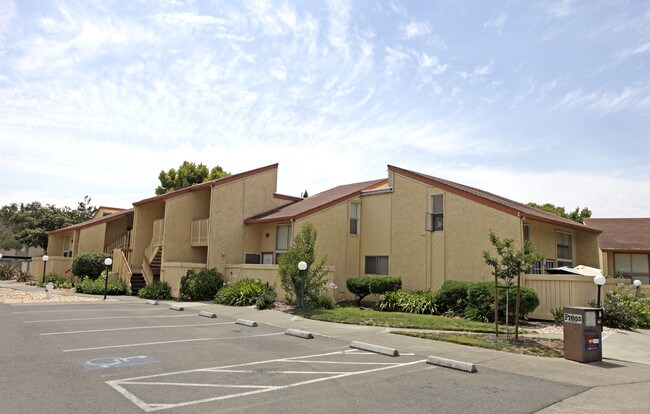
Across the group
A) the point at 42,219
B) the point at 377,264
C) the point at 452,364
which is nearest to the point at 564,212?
the point at 377,264

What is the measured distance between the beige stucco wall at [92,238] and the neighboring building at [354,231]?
592 centimetres

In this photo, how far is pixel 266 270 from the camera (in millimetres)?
22031

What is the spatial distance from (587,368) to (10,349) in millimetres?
12092

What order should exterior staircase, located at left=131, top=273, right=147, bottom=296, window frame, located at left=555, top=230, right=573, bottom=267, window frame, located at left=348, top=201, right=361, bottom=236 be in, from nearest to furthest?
window frame, located at left=555, top=230, right=573, bottom=267 < window frame, located at left=348, top=201, right=361, bottom=236 < exterior staircase, located at left=131, top=273, right=147, bottom=296

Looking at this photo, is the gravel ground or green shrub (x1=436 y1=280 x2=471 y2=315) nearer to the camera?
green shrub (x1=436 y1=280 x2=471 y2=315)

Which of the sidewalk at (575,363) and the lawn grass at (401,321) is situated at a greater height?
the lawn grass at (401,321)

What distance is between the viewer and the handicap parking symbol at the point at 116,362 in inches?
343

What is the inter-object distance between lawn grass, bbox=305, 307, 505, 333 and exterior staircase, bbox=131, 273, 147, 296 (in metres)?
13.1

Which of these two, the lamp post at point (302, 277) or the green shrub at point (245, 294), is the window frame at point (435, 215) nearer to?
the lamp post at point (302, 277)

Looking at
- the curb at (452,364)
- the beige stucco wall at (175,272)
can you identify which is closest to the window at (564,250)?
the curb at (452,364)

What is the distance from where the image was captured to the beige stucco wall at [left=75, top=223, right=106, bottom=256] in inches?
1296

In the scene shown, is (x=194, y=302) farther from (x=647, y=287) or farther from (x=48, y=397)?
(x=647, y=287)

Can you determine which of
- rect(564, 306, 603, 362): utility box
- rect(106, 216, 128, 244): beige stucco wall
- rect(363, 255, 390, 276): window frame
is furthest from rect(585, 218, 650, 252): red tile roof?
rect(106, 216, 128, 244): beige stucco wall

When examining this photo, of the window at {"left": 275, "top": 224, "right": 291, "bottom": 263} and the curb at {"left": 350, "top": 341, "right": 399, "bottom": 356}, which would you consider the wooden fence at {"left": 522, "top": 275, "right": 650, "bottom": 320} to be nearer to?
the curb at {"left": 350, "top": 341, "right": 399, "bottom": 356}
